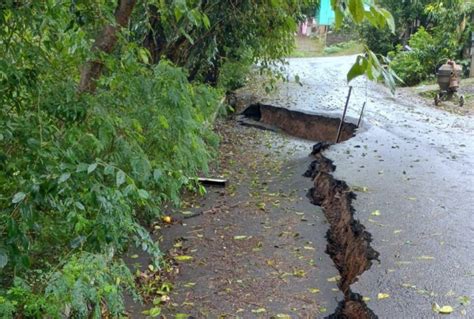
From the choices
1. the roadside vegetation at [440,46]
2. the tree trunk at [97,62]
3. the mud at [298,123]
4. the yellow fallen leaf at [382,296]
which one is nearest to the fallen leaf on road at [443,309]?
the yellow fallen leaf at [382,296]

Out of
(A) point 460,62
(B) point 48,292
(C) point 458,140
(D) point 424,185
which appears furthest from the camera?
(A) point 460,62

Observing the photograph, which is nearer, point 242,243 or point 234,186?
point 242,243

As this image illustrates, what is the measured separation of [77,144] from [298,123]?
10436 millimetres

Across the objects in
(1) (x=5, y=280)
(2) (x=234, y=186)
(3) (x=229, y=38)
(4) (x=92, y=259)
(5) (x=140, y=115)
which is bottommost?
(2) (x=234, y=186)

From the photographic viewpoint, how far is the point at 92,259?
2.93 meters

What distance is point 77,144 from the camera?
3.07 meters

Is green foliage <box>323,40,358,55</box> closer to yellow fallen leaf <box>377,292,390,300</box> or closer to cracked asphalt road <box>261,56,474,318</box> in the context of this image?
cracked asphalt road <box>261,56,474,318</box>

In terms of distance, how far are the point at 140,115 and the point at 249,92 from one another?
12.1 m

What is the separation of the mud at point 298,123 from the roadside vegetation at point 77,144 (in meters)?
7.56

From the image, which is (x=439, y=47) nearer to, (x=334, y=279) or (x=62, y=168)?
(x=334, y=279)

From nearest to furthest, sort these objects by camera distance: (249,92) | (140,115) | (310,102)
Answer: (140,115) < (310,102) < (249,92)

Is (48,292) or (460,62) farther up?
(460,62)

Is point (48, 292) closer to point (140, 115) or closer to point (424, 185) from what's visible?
point (140, 115)

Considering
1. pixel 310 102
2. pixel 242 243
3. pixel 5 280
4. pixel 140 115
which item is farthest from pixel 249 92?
pixel 5 280
